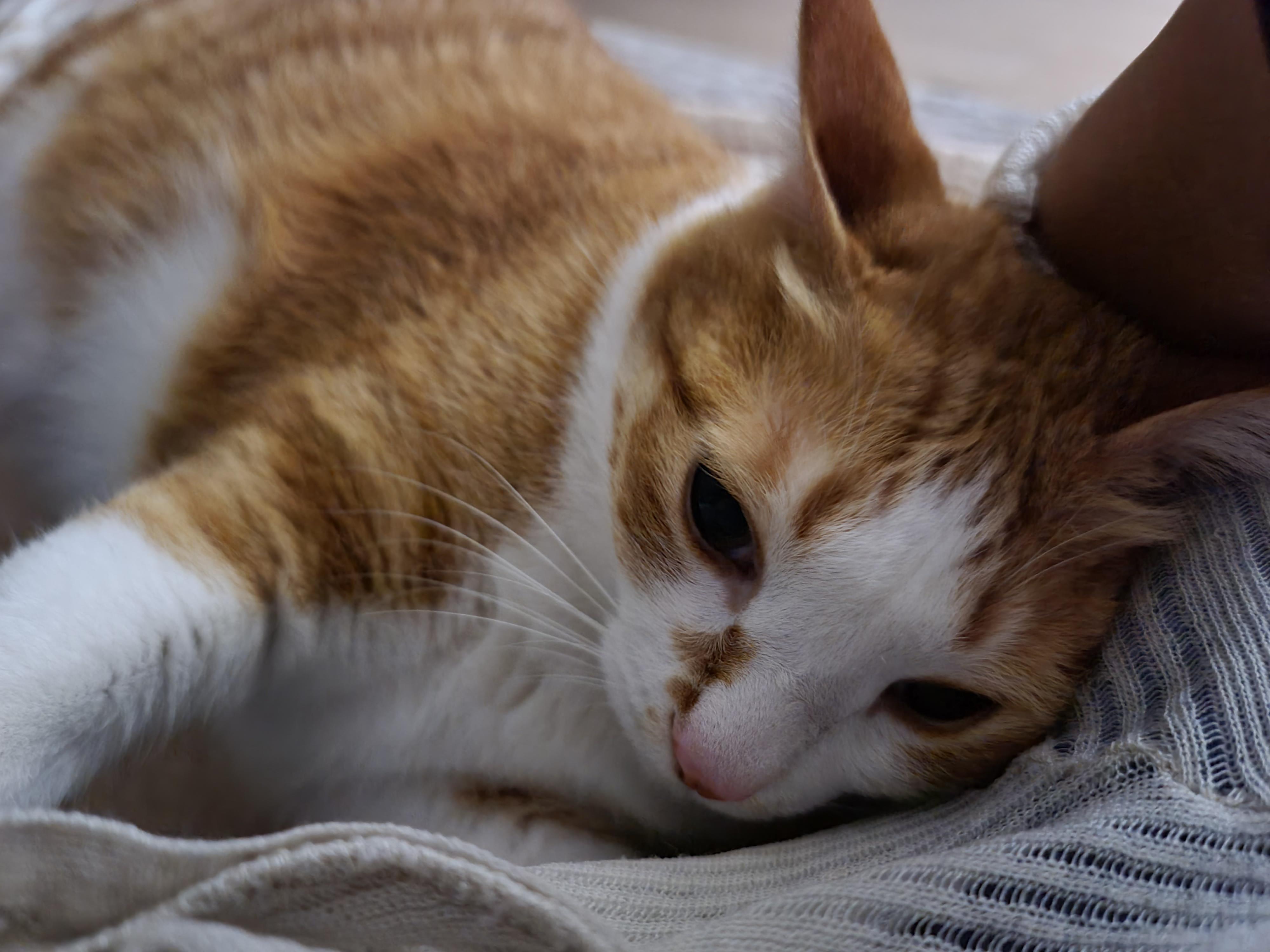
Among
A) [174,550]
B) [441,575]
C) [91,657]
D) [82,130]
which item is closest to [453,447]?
[441,575]

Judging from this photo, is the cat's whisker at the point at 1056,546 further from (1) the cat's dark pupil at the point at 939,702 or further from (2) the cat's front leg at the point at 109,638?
(2) the cat's front leg at the point at 109,638

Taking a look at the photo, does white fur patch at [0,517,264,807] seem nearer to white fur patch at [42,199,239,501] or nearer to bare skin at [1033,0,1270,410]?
white fur patch at [42,199,239,501]

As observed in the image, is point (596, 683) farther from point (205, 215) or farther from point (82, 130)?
point (82, 130)

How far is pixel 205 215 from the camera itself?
1484 millimetres

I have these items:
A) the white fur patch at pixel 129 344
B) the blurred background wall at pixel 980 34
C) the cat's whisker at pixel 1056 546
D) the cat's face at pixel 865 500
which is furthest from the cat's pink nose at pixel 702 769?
the blurred background wall at pixel 980 34

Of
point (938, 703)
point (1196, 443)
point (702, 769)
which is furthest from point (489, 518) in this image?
point (1196, 443)

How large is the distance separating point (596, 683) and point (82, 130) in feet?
4.09

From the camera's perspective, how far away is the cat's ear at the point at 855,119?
993mm

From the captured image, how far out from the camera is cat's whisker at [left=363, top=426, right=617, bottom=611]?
1122mm

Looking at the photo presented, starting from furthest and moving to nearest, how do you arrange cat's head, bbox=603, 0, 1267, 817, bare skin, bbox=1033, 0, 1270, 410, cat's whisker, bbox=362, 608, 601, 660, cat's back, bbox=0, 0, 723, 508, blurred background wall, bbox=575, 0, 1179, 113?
1. blurred background wall, bbox=575, 0, 1179, 113
2. cat's back, bbox=0, 0, 723, 508
3. cat's whisker, bbox=362, 608, 601, 660
4. cat's head, bbox=603, 0, 1267, 817
5. bare skin, bbox=1033, 0, 1270, 410

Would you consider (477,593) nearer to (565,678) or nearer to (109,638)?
(565,678)

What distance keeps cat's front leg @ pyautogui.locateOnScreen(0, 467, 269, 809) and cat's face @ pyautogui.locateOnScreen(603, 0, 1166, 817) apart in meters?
0.41

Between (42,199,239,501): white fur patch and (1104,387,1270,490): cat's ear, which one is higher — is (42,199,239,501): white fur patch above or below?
above

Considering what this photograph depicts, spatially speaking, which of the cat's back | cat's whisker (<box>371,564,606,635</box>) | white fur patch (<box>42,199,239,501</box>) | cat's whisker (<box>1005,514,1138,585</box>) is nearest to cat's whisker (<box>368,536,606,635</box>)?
cat's whisker (<box>371,564,606,635</box>)
